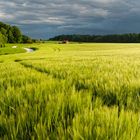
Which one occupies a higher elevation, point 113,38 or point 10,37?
point 10,37

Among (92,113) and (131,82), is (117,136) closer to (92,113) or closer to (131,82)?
(92,113)

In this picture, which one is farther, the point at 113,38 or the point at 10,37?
the point at 113,38

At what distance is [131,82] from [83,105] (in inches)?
74.6

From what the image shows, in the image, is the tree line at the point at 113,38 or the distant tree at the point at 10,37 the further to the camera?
the tree line at the point at 113,38

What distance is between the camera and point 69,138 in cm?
186

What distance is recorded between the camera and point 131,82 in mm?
4418

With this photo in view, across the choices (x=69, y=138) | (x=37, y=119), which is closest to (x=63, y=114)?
(x=37, y=119)

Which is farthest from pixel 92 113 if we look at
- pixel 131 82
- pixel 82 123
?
pixel 131 82

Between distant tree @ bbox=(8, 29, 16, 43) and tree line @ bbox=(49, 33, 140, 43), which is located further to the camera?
tree line @ bbox=(49, 33, 140, 43)

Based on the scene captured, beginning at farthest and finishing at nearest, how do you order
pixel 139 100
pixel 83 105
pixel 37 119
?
pixel 139 100 < pixel 83 105 < pixel 37 119

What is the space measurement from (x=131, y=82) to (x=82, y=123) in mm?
2469

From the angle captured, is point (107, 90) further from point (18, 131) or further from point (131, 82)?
point (18, 131)

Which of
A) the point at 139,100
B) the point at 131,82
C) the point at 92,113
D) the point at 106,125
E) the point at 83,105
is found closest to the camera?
the point at 106,125

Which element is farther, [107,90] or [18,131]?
[107,90]
